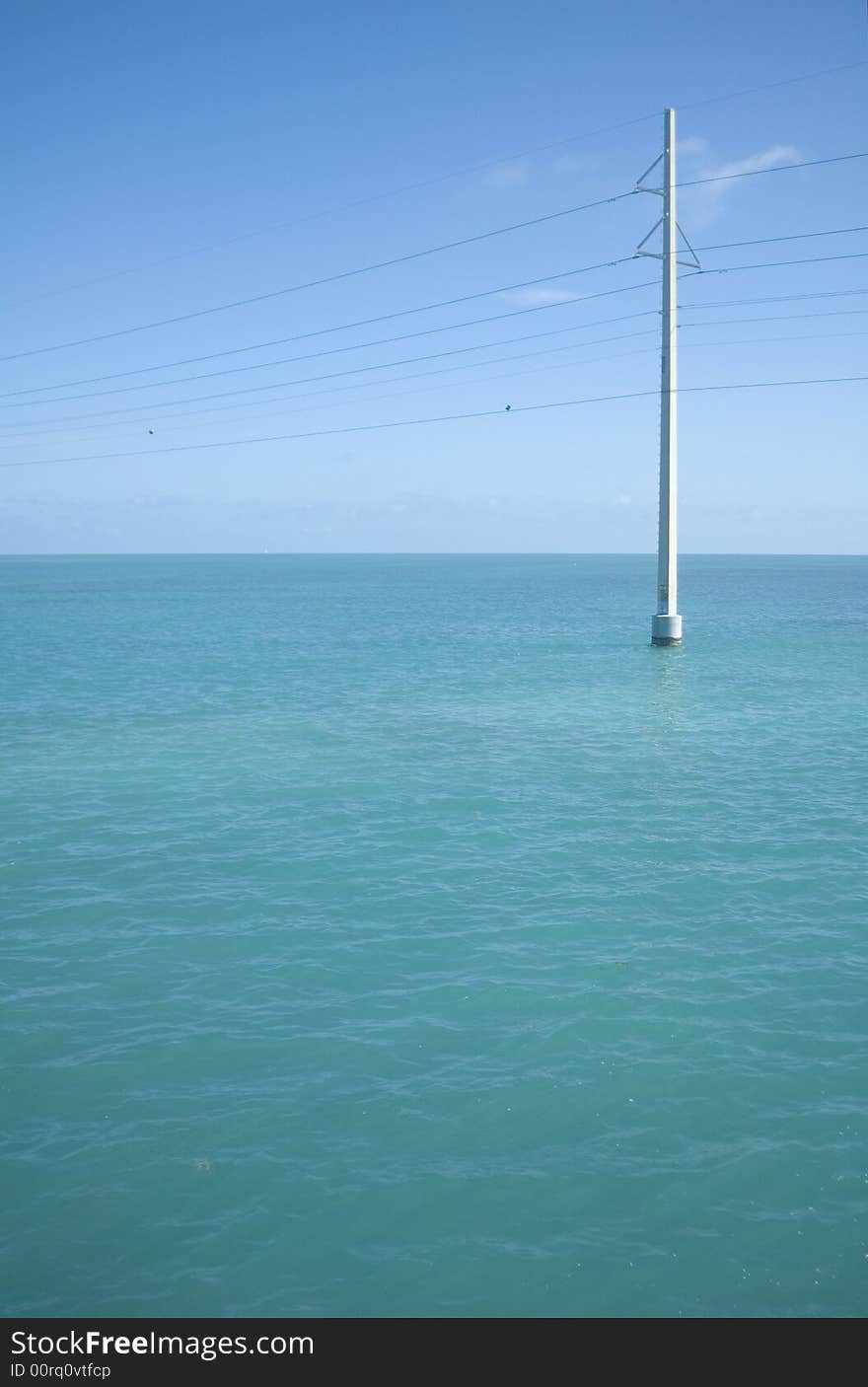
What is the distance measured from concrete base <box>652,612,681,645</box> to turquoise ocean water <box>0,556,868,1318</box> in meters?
23.5

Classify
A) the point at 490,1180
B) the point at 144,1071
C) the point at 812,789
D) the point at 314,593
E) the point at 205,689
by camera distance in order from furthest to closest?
the point at 314,593, the point at 205,689, the point at 812,789, the point at 144,1071, the point at 490,1180

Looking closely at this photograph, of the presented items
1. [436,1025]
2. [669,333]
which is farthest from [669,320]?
[436,1025]

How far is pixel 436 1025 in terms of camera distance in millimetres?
13023

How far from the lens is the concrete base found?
54.9 meters

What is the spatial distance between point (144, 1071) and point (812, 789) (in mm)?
17863

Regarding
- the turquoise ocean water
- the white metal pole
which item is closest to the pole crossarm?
the white metal pole

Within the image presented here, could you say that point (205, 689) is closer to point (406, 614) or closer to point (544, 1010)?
point (544, 1010)

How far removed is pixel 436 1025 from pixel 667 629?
44629 mm

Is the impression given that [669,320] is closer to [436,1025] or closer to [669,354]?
[669,354]

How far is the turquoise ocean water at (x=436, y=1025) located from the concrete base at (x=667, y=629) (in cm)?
2349

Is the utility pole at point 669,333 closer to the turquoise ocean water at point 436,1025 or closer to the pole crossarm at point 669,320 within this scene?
the pole crossarm at point 669,320

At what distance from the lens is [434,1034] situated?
1277cm

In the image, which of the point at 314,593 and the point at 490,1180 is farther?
the point at 314,593
